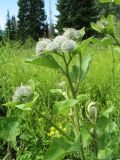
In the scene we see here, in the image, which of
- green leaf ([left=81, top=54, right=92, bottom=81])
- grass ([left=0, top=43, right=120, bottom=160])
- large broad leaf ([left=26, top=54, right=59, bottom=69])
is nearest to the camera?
large broad leaf ([left=26, top=54, right=59, bottom=69])

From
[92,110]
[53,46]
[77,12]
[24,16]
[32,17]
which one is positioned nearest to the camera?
[53,46]

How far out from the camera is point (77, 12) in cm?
4044

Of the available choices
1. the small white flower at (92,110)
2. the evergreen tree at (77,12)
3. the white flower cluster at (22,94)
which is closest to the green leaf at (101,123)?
the small white flower at (92,110)

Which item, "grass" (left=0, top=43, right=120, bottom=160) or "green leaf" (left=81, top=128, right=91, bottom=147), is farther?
"grass" (left=0, top=43, right=120, bottom=160)

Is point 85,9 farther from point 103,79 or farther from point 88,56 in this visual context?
point 88,56

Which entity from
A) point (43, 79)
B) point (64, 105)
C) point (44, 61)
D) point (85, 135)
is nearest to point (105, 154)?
point (85, 135)

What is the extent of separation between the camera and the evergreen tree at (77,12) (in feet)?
132

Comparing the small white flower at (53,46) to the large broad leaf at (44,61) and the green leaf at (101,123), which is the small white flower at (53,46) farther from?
the green leaf at (101,123)

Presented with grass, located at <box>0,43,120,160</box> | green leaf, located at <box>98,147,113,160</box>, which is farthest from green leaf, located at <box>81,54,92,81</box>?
grass, located at <box>0,43,120,160</box>

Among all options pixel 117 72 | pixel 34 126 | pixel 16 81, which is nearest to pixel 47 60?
pixel 34 126

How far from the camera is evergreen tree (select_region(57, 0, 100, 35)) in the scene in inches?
1578

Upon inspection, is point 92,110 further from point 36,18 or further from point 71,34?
point 36,18

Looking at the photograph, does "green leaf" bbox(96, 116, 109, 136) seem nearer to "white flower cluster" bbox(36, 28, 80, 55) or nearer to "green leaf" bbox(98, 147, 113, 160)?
"green leaf" bbox(98, 147, 113, 160)

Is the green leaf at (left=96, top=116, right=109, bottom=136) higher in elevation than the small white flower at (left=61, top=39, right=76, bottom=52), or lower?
lower
